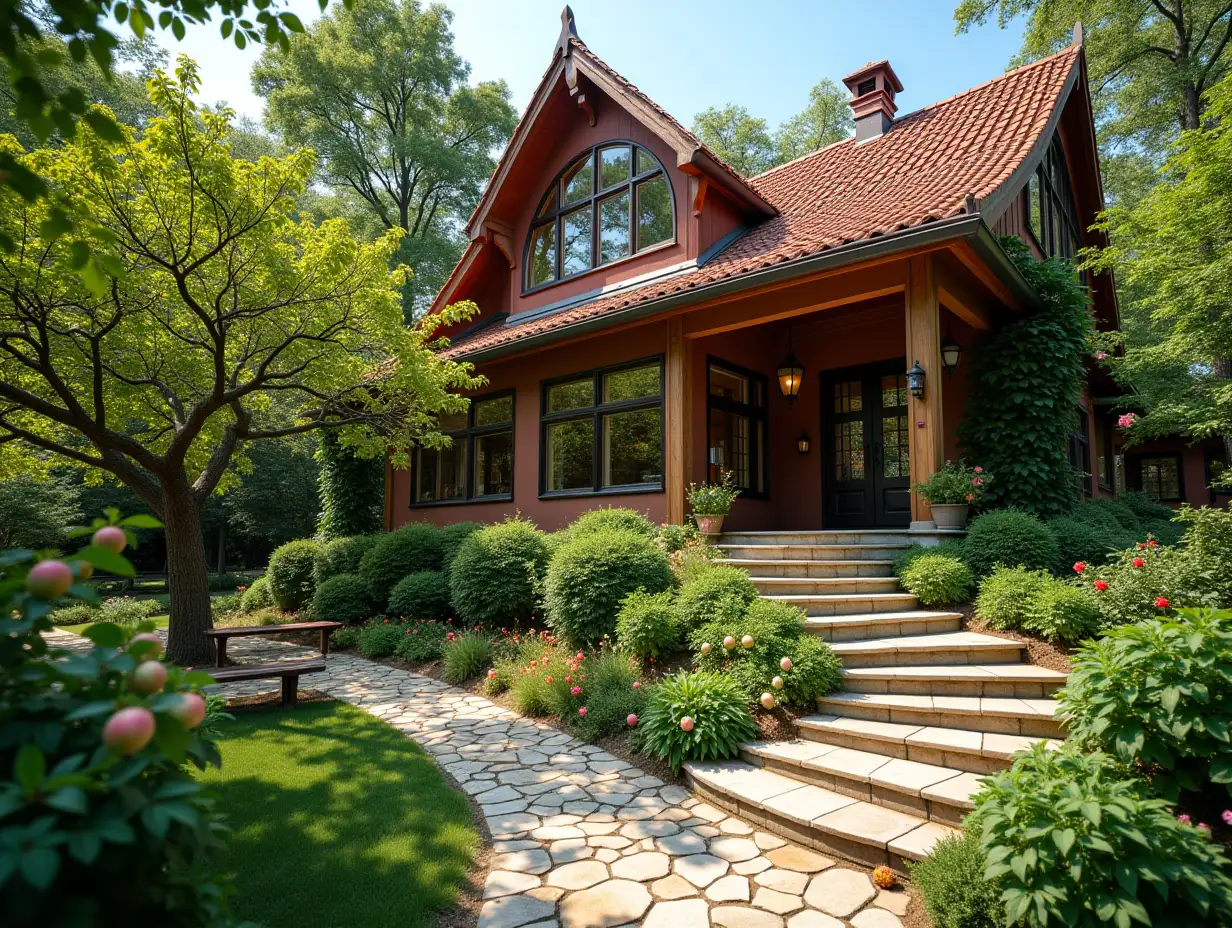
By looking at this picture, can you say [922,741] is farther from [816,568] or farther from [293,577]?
[293,577]

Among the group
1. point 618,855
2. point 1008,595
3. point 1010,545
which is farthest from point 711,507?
point 618,855

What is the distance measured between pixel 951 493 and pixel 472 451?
8.00 metres

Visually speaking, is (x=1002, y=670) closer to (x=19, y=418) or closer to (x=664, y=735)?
(x=664, y=735)

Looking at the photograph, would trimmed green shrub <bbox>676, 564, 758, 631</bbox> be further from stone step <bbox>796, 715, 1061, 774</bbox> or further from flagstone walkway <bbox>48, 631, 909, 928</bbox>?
flagstone walkway <bbox>48, 631, 909, 928</bbox>

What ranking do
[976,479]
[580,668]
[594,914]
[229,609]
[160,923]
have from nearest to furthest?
[160,923], [594,914], [580,668], [976,479], [229,609]

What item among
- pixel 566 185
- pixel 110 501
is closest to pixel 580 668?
pixel 566 185

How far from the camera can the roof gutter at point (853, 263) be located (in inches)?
240

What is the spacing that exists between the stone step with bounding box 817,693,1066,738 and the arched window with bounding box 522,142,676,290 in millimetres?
7243

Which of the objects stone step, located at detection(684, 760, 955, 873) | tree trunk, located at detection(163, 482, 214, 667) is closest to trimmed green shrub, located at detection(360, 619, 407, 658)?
tree trunk, located at detection(163, 482, 214, 667)

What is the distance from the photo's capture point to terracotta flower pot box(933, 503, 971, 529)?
6578 mm

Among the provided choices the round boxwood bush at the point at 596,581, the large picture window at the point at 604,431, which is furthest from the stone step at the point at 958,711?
the large picture window at the point at 604,431

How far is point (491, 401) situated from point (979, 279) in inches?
301

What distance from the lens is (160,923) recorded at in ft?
4.37

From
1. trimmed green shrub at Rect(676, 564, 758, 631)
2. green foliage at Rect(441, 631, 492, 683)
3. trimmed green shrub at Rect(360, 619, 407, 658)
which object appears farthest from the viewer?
trimmed green shrub at Rect(360, 619, 407, 658)
